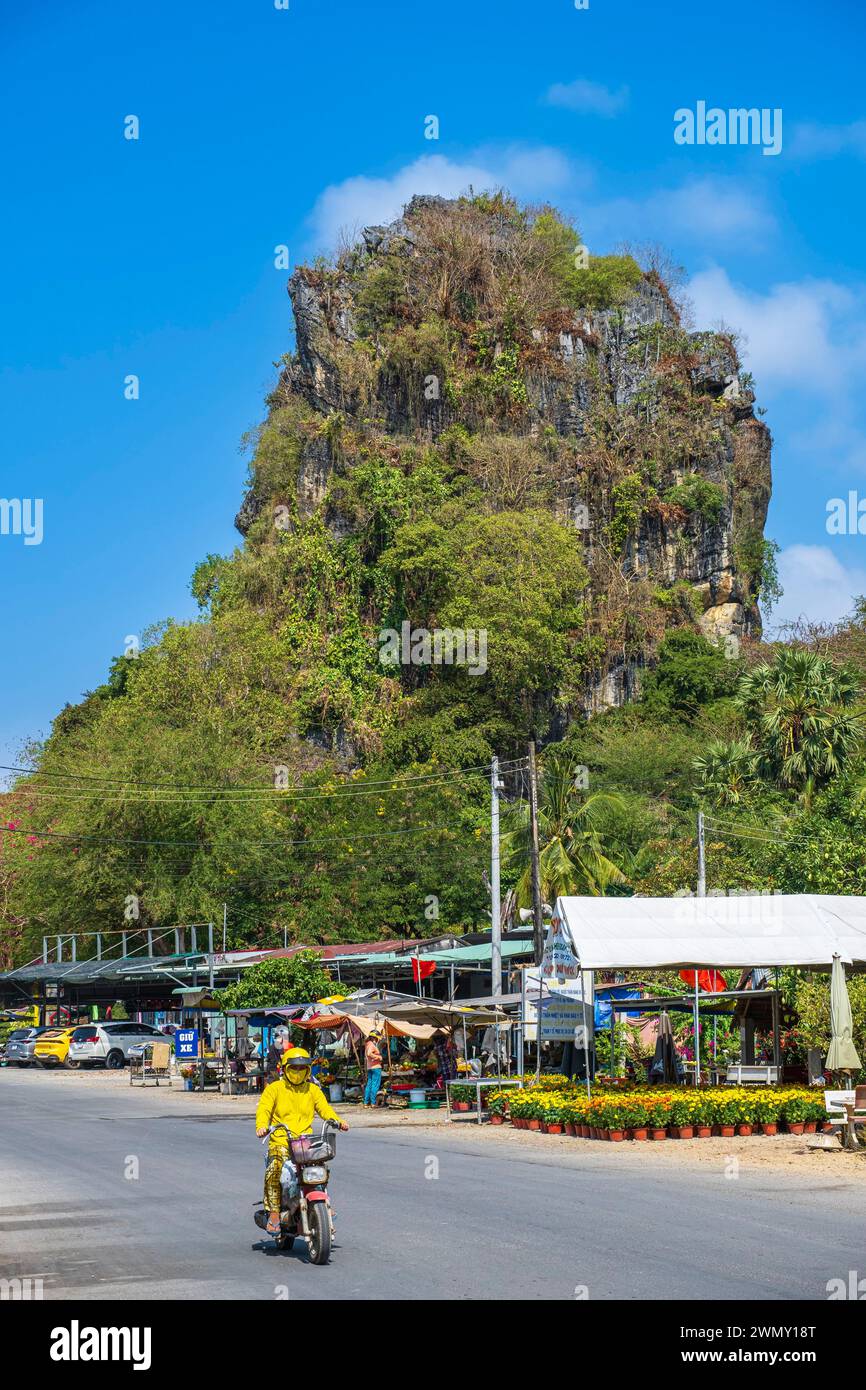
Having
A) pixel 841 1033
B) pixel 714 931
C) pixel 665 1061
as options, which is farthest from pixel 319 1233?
pixel 665 1061

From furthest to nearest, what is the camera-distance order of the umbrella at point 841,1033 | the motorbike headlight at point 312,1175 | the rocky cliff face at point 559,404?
1. the rocky cliff face at point 559,404
2. the umbrella at point 841,1033
3. the motorbike headlight at point 312,1175

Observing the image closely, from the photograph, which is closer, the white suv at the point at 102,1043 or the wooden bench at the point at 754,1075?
the wooden bench at the point at 754,1075

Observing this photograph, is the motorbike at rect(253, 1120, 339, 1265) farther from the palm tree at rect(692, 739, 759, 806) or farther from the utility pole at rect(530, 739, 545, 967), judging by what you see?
the palm tree at rect(692, 739, 759, 806)

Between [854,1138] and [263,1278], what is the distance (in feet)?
39.6

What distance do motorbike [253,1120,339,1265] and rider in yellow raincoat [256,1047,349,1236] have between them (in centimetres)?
5

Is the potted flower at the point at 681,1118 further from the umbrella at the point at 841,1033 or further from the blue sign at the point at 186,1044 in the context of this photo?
the blue sign at the point at 186,1044

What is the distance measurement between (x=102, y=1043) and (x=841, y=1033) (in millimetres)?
34951

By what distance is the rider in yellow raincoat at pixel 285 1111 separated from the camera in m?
10.4

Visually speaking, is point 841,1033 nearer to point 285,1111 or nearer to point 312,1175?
point 285,1111

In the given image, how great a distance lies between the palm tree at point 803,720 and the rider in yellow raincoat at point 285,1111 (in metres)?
33.6

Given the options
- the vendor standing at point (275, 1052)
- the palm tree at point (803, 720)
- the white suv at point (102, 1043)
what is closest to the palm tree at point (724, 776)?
the palm tree at point (803, 720)

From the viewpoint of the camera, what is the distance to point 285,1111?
10.6 m

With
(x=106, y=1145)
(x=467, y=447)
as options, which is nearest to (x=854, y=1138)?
(x=106, y=1145)
